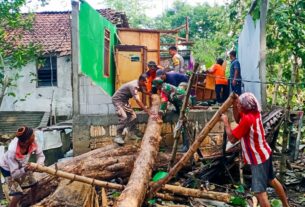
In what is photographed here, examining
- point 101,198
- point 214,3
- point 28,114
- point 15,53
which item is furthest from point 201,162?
point 214,3

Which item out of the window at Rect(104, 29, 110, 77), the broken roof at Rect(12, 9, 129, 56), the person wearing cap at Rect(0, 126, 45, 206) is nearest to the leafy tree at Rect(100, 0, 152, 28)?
the broken roof at Rect(12, 9, 129, 56)

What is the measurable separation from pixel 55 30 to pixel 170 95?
9887mm

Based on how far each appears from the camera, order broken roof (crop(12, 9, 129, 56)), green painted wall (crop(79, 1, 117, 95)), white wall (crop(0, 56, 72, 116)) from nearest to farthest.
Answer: green painted wall (crop(79, 1, 117, 95)), broken roof (crop(12, 9, 129, 56)), white wall (crop(0, 56, 72, 116))

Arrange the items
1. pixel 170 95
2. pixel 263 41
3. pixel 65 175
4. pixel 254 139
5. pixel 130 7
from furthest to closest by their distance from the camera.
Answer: pixel 130 7, pixel 170 95, pixel 263 41, pixel 65 175, pixel 254 139

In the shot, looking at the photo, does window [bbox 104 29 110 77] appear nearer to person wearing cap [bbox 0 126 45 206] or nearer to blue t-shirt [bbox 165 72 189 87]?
blue t-shirt [bbox 165 72 189 87]

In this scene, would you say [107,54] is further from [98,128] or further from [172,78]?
[98,128]

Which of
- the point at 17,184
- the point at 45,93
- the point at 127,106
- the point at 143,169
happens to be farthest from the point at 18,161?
the point at 45,93

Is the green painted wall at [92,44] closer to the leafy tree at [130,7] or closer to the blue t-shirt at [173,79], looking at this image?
the blue t-shirt at [173,79]

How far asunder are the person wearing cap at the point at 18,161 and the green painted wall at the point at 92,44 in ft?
9.87

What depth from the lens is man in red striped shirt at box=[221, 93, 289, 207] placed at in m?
4.64

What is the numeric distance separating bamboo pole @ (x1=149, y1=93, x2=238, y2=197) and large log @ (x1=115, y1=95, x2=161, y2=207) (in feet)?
0.57

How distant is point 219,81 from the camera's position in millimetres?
9547

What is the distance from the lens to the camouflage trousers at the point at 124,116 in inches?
295

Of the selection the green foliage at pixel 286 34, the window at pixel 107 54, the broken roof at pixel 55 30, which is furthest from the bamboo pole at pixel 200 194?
the broken roof at pixel 55 30
